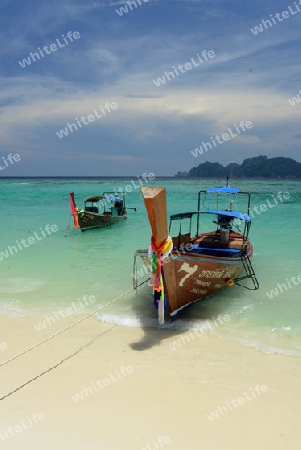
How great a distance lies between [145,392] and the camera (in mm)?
5199

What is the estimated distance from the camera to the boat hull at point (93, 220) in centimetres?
1945

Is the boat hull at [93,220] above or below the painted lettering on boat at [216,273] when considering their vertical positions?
above

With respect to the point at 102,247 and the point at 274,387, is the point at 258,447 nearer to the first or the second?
the point at 274,387

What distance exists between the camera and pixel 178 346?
6605 millimetres

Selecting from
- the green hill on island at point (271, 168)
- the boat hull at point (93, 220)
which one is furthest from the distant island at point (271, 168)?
the boat hull at point (93, 220)

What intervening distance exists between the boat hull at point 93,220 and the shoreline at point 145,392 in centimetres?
1256

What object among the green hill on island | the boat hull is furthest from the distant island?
the boat hull

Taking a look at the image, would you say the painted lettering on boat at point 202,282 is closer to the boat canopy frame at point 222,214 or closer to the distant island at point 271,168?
the boat canopy frame at point 222,214

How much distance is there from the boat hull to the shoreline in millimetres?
12556

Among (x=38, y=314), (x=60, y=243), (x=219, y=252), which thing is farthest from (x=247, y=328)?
(x=60, y=243)

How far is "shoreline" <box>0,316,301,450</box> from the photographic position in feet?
14.2

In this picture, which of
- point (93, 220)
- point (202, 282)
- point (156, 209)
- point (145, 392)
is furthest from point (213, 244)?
point (93, 220)

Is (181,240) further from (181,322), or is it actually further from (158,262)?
(158,262)

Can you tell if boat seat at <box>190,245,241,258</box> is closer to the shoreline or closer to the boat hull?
the shoreline
